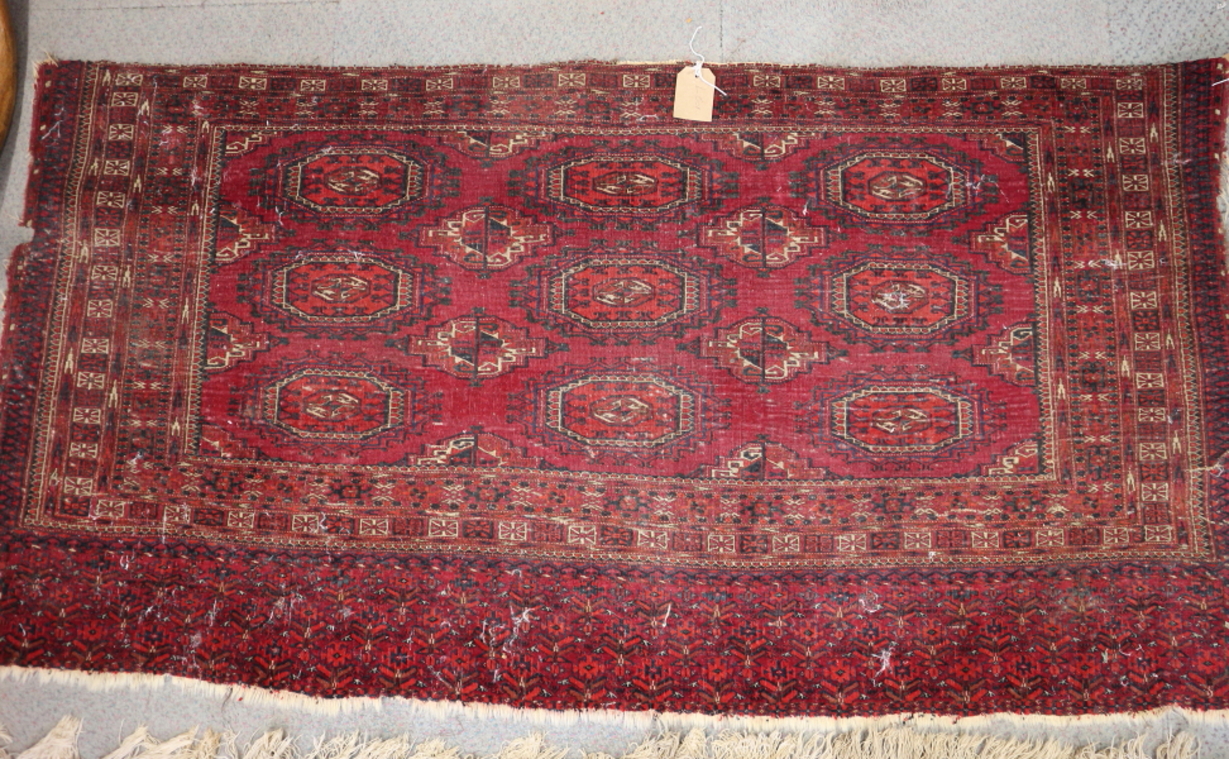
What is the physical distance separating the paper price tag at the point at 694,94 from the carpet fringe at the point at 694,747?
149cm

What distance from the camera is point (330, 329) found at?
170 cm

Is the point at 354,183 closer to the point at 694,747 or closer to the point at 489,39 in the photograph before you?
the point at 489,39

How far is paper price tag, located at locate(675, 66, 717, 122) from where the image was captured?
171cm

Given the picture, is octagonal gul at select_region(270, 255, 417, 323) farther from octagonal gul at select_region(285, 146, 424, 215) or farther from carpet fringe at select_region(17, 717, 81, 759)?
carpet fringe at select_region(17, 717, 81, 759)

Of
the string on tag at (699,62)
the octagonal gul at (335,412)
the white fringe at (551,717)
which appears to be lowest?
the white fringe at (551,717)

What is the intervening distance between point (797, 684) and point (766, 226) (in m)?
1.09

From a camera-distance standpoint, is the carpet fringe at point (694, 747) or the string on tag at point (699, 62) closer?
the carpet fringe at point (694, 747)

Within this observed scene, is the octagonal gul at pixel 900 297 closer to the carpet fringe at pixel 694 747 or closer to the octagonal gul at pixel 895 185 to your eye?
the octagonal gul at pixel 895 185

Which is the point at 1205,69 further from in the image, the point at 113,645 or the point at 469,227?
the point at 113,645

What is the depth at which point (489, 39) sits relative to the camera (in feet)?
5.84

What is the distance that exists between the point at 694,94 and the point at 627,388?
2.46ft

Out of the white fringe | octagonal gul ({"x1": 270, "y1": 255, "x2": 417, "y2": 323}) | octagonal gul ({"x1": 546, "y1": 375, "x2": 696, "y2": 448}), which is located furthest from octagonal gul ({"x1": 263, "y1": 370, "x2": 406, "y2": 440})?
the white fringe

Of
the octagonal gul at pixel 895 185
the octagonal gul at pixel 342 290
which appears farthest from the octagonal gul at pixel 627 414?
the octagonal gul at pixel 895 185

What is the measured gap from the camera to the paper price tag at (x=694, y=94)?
5.63 ft
